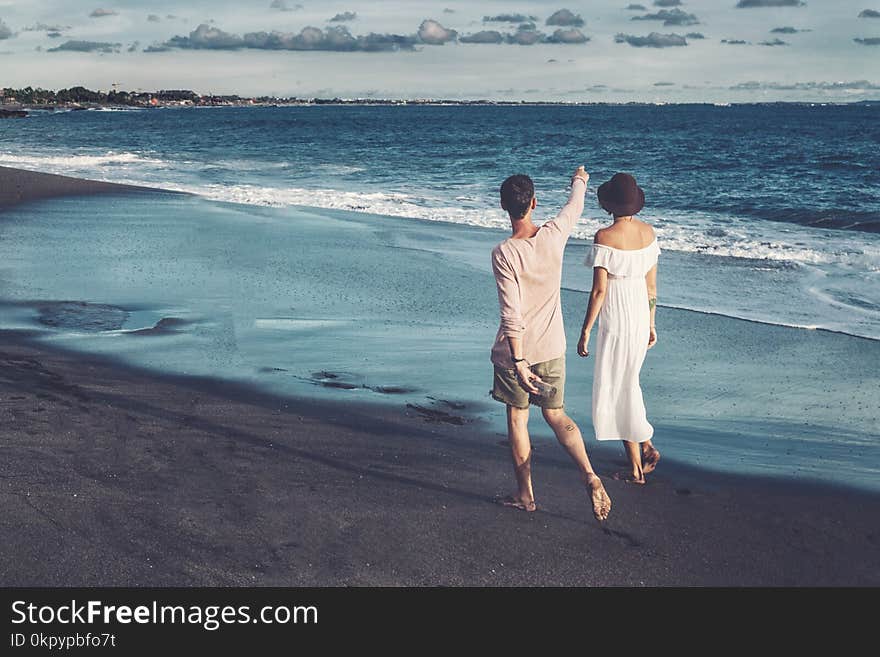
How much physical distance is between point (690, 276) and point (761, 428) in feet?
21.3

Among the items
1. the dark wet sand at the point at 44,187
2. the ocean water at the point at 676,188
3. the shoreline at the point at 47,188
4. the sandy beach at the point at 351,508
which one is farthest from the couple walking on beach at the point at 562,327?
the dark wet sand at the point at 44,187

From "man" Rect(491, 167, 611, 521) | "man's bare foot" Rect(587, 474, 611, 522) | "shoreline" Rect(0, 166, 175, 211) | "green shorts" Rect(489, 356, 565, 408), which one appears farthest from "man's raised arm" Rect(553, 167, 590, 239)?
"shoreline" Rect(0, 166, 175, 211)

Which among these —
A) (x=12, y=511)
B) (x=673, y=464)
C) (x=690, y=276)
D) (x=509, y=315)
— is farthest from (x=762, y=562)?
(x=690, y=276)

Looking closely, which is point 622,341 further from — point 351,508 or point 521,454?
point 351,508

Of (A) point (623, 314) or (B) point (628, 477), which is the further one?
(B) point (628, 477)

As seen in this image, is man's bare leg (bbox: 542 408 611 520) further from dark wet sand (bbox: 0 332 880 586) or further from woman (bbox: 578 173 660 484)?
woman (bbox: 578 173 660 484)

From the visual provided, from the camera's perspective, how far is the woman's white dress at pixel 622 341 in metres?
4.89

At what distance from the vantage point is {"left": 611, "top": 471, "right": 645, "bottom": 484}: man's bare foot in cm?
528

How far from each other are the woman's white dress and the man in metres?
0.46

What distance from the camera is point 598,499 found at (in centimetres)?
461

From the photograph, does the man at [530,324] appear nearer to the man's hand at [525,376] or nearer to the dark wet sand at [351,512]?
the man's hand at [525,376]

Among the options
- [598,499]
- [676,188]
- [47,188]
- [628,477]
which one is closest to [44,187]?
[47,188]

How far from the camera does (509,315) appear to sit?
14.4 feet

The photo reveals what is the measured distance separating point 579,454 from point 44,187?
22021 millimetres
